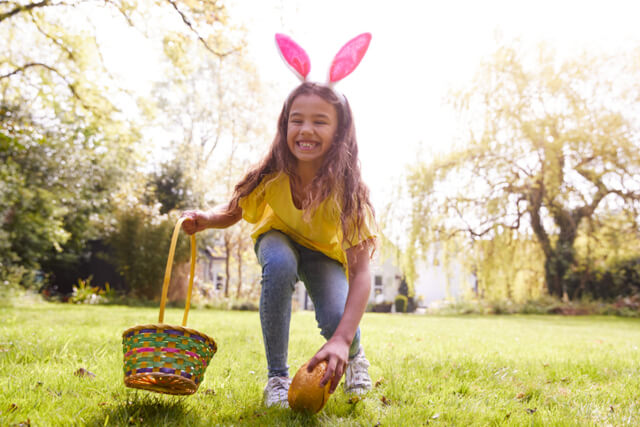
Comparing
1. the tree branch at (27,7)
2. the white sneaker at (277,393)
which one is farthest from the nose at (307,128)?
the tree branch at (27,7)

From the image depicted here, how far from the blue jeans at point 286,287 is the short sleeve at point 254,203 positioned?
0.45 feet

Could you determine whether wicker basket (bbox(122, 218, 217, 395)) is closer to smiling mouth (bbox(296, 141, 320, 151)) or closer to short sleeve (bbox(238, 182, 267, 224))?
short sleeve (bbox(238, 182, 267, 224))

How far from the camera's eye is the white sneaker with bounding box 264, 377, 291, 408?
200 centimetres

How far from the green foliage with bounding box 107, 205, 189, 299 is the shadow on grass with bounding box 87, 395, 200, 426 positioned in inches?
471

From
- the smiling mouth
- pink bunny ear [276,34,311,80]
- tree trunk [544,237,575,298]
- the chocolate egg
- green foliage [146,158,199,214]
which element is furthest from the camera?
tree trunk [544,237,575,298]

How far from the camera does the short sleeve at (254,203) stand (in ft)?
7.71

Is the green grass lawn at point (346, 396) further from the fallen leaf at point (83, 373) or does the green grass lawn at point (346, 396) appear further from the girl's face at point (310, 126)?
the girl's face at point (310, 126)

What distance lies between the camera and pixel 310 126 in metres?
2.19

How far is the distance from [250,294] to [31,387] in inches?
513

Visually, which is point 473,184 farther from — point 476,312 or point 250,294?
point 250,294

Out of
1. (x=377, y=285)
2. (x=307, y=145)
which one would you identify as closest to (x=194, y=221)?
(x=307, y=145)

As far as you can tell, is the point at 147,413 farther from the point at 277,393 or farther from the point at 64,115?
the point at 64,115

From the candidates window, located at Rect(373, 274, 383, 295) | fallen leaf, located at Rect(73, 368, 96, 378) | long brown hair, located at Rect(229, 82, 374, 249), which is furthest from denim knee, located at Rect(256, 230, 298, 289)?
window, located at Rect(373, 274, 383, 295)

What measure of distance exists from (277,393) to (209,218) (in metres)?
0.87
